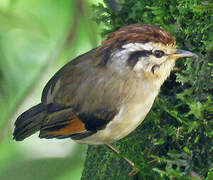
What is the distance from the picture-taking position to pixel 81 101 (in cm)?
199

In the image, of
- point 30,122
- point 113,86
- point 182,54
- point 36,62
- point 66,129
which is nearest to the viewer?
point 182,54

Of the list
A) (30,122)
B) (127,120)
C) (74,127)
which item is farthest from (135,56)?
(30,122)

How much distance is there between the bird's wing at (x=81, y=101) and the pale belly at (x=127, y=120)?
0.09 ft

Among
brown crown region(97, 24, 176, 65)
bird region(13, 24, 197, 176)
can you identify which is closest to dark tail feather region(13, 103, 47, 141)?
bird region(13, 24, 197, 176)

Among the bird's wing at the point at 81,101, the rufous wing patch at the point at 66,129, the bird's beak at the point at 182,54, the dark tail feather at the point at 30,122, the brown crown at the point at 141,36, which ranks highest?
the brown crown at the point at 141,36

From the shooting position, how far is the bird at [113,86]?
179cm

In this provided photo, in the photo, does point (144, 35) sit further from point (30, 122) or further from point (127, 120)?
point (30, 122)

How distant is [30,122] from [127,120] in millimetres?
596

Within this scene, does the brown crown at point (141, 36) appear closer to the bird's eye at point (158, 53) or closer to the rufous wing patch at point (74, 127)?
the bird's eye at point (158, 53)

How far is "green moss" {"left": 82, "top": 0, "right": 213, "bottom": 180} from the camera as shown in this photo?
5.30 ft

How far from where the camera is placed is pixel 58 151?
2.80 metres

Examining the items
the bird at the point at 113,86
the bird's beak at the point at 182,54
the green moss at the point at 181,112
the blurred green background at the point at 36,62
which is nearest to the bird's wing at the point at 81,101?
the bird at the point at 113,86

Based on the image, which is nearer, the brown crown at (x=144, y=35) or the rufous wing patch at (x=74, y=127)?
the brown crown at (x=144, y=35)

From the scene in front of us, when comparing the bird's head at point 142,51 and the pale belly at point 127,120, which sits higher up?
the bird's head at point 142,51
